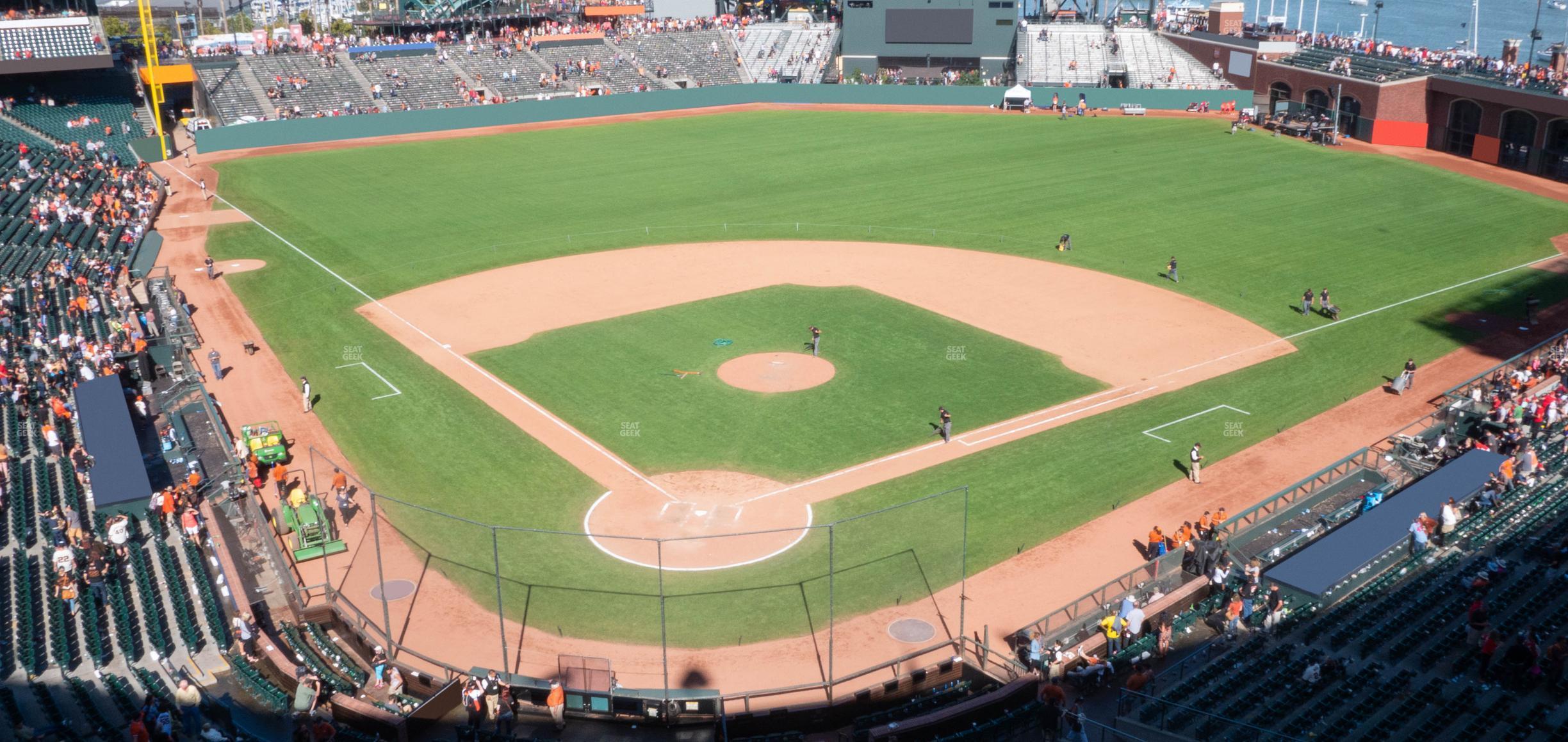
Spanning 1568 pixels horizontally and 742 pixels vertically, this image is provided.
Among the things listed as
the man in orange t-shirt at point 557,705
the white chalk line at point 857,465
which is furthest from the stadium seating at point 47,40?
the man in orange t-shirt at point 557,705

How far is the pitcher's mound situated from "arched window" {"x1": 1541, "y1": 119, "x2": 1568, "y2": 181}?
49.7 meters

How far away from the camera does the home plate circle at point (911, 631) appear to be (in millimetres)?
23531

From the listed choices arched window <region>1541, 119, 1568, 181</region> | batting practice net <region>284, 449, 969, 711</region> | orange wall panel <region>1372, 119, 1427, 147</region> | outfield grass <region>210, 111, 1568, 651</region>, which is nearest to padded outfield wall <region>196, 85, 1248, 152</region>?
outfield grass <region>210, 111, 1568, 651</region>

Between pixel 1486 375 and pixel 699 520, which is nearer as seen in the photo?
pixel 699 520

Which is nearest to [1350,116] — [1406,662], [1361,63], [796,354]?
[1361,63]

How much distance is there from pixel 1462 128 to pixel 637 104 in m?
55.7

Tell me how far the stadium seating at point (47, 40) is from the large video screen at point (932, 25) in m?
57.0

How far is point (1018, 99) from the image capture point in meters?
88.0

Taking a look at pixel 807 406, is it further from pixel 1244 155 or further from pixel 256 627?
pixel 1244 155

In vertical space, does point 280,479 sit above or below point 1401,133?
below

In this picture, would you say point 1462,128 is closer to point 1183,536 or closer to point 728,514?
point 1183,536

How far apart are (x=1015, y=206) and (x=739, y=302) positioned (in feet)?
69.8

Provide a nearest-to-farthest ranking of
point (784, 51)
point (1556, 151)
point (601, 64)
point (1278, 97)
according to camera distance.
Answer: point (1556, 151) < point (1278, 97) < point (601, 64) < point (784, 51)

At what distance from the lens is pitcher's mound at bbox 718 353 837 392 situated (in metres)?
36.6
